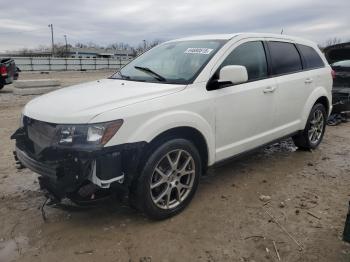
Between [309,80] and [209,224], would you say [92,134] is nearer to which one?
[209,224]


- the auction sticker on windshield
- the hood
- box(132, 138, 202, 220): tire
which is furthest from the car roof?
box(132, 138, 202, 220): tire

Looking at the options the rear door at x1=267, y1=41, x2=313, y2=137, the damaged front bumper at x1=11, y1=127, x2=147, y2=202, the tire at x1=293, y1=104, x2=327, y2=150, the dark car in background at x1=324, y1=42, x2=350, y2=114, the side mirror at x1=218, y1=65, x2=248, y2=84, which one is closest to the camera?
the damaged front bumper at x1=11, y1=127, x2=147, y2=202

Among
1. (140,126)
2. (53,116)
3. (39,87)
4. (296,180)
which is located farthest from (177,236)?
(39,87)

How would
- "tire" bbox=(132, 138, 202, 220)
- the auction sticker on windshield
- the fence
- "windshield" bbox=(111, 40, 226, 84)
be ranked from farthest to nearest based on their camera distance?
the fence, the auction sticker on windshield, "windshield" bbox=(111, 40, 226, 84), "tire" bbox=(132, 138, 202, 220)

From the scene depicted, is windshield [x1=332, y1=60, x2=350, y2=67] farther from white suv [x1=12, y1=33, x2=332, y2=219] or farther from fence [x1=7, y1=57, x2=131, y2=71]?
fence [x1=7, y1=57, x2=131, y2=71]

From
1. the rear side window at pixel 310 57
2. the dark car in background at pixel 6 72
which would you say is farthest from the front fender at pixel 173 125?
the dark car in background at pixel 6 72

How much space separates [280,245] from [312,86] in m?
3.14

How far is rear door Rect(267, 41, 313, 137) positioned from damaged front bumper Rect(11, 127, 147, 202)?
95.3 inches

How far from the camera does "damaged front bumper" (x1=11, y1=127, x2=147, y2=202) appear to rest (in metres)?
3.00

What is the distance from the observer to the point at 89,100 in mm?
3342

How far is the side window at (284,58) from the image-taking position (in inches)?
191

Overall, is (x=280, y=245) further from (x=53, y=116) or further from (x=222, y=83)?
(x=53, y=116)

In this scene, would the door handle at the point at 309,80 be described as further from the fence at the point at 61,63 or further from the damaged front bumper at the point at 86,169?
the fence at the point at 61,63

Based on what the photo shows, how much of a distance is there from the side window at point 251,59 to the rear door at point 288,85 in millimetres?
202
